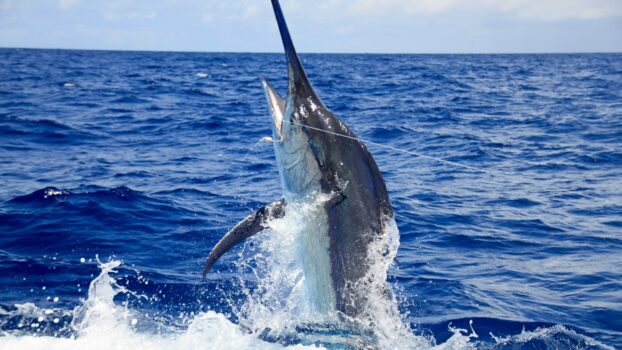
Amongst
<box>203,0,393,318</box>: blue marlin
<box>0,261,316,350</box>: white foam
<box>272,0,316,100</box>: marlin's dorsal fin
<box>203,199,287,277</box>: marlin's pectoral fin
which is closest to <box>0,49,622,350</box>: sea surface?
<box>0,261,316,350</box>: white foam

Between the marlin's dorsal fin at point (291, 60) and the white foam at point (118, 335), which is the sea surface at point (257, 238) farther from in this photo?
the marlin's dorsal fin at point (291, 60)

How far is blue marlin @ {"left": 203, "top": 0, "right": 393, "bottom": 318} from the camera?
4.34m

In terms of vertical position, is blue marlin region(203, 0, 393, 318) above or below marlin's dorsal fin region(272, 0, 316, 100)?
below

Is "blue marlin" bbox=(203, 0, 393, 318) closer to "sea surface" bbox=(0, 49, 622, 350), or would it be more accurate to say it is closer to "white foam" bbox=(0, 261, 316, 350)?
"sea surface" bbox=(0, 49, 622, 350)

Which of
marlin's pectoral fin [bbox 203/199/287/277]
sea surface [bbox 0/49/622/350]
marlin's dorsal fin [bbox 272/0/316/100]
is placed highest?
marlin's dorsal fin [bbox 272/0/316/100]

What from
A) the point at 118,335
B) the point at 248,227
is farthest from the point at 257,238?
the point at 248,227

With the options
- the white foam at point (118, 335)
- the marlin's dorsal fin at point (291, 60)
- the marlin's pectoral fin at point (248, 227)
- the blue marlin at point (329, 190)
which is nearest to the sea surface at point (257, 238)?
the white foam at point (118, 335)

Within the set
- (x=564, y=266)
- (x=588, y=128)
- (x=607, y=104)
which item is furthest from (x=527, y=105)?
(x=564, y=266)

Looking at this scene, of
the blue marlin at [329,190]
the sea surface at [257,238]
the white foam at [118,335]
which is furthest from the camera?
the sea surface at [257,238]

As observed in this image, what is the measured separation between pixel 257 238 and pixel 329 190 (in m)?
3.78

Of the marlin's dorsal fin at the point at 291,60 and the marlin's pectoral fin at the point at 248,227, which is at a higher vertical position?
the marlin's dorsal fin at the point at 291,60

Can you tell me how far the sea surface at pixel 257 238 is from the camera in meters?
5.41

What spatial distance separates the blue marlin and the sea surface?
33 cm

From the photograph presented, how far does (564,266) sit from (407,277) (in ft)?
7.03
